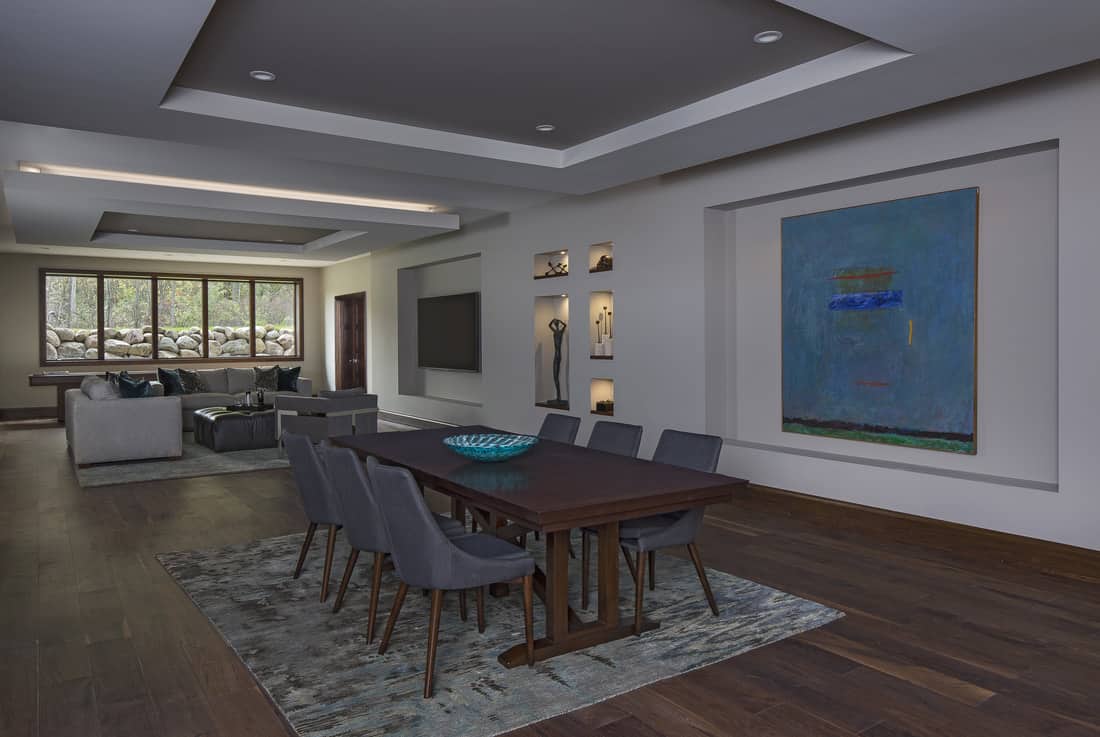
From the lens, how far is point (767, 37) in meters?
3.57

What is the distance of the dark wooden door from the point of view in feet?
41.1

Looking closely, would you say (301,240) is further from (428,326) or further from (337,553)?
(337,553)

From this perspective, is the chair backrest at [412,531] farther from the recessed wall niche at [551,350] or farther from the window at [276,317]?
the window at [276,317]

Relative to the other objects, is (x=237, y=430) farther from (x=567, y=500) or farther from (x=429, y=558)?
(x=567, y=500)

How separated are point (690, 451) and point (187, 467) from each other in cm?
551

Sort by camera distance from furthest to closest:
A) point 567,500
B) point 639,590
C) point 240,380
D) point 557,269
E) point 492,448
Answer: point 240,380, point 557,269, point 492,448, point 639,590, point 567,500

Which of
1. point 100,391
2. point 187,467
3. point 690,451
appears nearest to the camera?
point 690,451

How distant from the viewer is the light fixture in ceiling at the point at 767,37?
3535mm

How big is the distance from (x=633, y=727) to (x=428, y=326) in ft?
27.3

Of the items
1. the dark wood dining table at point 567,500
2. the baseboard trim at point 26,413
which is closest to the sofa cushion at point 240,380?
the baseboard trim at point 26,413

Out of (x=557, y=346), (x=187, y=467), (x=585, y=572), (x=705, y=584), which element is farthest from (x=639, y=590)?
(x=187, y=467)

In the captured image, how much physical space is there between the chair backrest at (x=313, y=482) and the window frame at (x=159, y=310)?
1014 cm

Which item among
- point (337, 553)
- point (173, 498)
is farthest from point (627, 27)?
point (173, 498)

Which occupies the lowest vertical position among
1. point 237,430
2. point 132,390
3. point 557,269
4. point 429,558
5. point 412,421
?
point 412,421
